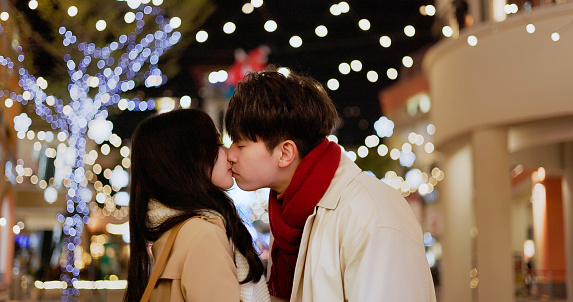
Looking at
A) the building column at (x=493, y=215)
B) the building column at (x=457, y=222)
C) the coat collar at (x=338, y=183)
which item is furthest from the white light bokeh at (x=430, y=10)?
the coat collar at (x=338, y=183)

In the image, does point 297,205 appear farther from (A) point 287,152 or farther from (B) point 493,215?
(B) point 493,215

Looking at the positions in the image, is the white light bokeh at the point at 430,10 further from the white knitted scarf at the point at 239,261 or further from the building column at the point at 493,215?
the white knitted scarf at the point at 239,261

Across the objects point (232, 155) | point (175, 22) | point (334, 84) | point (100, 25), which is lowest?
→ point (232, 155)

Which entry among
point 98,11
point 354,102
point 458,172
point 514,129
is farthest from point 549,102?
point 354,102

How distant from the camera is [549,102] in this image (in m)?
9.64

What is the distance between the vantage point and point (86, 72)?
428 inches

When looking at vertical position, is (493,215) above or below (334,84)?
below

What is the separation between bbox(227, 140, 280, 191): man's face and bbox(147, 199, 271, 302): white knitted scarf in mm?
168

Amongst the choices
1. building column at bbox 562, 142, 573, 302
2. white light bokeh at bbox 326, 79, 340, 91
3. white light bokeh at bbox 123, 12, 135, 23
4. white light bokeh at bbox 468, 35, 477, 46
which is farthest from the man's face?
building column at bbox 562, 142, 573, 302

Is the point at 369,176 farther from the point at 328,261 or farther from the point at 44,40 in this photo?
the point at 44,40

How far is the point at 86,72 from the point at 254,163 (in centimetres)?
869

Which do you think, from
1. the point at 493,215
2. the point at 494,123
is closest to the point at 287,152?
the point at 494,123

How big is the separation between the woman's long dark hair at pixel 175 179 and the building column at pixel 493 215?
28.7 feet

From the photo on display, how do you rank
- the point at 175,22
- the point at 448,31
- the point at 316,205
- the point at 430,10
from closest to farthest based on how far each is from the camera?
1. the point at 316,205
2. the point at 430,10
3. the point at 448,31
4. the point at 175,22
